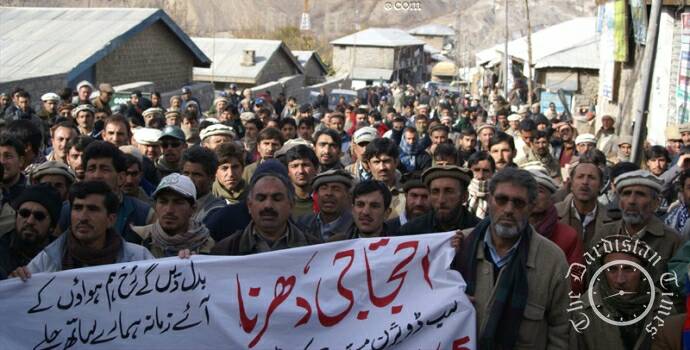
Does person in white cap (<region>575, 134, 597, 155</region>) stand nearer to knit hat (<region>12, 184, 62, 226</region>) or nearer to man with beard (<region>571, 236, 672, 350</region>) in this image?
man with beard (<region>571, 236, 672, 350</region>)

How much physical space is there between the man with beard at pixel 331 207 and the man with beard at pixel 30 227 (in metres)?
1.85

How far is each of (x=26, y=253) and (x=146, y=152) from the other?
4079mm

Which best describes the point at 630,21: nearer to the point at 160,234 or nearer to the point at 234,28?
the point at 160,234

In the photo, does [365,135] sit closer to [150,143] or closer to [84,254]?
[150,143]

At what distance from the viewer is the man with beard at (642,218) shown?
6.54 meters

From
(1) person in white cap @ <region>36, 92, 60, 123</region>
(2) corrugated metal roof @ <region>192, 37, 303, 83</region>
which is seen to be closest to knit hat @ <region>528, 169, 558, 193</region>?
(1) person in white cap @ <region>36, 92, 60, 123</region>

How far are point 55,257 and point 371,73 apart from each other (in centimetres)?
7487

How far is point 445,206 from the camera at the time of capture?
6473 mm

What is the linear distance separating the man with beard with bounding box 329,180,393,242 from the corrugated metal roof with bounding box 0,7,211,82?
1956cm

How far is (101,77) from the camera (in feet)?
90.1

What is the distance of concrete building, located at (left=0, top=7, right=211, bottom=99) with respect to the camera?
26906 mm

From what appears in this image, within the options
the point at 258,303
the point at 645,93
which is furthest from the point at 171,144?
the point at 645,93

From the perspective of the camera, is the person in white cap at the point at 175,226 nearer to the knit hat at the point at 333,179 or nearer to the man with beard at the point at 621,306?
the knit hat at the point at 333,179

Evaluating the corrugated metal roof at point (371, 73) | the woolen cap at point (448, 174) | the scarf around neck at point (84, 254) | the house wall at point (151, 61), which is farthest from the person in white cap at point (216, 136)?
the corrugated metal roof at point (371, 73)
